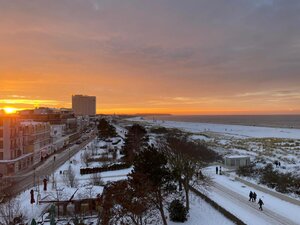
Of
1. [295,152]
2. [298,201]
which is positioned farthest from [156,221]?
[295,152]

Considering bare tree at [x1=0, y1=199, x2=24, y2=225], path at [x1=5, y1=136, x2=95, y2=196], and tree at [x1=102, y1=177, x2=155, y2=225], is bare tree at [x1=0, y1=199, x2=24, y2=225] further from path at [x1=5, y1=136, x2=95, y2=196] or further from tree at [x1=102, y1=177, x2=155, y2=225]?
path at [x1=5, y1=136, x2=95, y2=196]

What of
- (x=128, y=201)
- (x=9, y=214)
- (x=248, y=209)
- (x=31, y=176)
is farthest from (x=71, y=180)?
(x=248, y=209)

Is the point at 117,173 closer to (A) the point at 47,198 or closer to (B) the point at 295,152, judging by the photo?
(A) the point at 47,198

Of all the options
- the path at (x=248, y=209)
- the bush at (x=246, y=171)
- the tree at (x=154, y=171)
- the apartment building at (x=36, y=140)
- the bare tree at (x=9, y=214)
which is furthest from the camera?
the apartment building at (x=36, y=140)

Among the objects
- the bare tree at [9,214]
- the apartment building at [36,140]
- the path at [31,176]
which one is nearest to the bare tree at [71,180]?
the path at [31,176]

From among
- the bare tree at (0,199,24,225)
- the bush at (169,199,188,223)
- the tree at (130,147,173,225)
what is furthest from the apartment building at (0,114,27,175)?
the bush at (169,199,188,223)

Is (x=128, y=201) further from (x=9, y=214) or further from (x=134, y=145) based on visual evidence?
(x=134, y=145)

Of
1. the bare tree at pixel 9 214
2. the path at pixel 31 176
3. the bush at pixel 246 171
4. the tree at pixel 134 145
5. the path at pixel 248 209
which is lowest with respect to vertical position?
the path at pixel 31 176

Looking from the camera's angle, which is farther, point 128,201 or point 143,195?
point 143,195

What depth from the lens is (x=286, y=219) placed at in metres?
25.2

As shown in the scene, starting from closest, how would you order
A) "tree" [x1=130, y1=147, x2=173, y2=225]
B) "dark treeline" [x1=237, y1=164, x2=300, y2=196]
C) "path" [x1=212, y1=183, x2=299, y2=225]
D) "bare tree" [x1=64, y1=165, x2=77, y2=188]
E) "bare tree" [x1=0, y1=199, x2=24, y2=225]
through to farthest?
"bare tree" [x1=0, y1=199, x2=24, y2=225] < "tree" [x1=130, y1=147, x2=173, y2=225] < "path" [x1=212, y1=183, x2=299, y2=225] < "bare tree" [x1=64, y1=165, x2=77, y2=188] < "dark treeline" [x1=237, y1=164, x2=300, y2=196]

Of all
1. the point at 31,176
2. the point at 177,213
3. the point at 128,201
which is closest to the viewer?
the point at 128,201

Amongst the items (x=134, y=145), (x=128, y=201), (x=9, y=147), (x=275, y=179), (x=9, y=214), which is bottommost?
(x=275, y=179)

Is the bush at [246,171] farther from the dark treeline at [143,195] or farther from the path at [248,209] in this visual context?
the dark treeline at [143,195]
